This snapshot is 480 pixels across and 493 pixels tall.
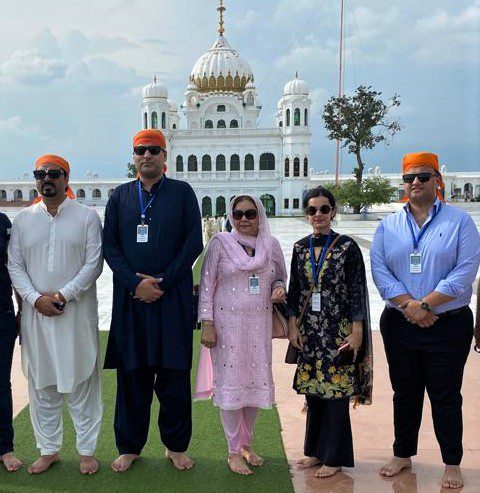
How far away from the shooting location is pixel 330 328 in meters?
3.01

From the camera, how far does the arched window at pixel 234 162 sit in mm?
50000

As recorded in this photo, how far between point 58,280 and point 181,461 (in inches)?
49.5

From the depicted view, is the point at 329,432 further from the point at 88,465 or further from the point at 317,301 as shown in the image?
the point at 88,465

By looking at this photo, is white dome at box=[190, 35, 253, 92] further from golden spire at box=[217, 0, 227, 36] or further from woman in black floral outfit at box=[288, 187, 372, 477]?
woman in black floral outfit at box=[288, 187, 372, 477]

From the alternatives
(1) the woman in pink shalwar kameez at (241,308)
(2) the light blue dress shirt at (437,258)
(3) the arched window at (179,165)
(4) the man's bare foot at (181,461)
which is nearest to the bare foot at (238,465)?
(1) the woman in pink shalwar kameez at (241,308)

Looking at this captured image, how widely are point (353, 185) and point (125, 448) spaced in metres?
30.5

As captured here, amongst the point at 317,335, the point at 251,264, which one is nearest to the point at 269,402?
the point at 317,335

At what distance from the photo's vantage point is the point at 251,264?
305 cm

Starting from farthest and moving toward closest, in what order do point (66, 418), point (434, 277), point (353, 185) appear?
point (353, 185) → point (66, 418) → point (434, 277)

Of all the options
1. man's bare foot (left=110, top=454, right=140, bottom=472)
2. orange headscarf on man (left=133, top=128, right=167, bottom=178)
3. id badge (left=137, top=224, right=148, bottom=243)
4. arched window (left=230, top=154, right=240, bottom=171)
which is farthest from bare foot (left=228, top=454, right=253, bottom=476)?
arched window (left=230, top=154, right=240, bottom=171)

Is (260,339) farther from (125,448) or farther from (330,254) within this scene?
(125,448)

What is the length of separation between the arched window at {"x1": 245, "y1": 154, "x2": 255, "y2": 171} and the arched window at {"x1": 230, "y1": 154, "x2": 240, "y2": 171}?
30.1 inches

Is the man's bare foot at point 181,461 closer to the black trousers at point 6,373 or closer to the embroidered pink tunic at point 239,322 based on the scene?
the embroidered pink tunic at point 239,322

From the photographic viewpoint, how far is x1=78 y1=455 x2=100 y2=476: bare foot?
3.11 meters
